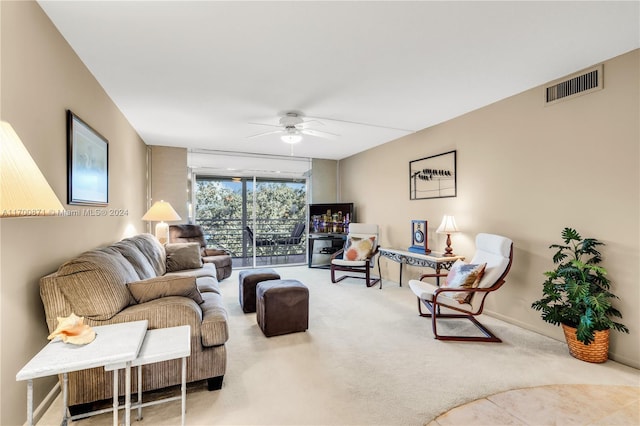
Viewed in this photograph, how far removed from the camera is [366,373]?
2.36 metres

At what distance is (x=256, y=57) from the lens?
2.48m

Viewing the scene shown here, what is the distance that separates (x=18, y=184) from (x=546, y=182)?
13.0ft

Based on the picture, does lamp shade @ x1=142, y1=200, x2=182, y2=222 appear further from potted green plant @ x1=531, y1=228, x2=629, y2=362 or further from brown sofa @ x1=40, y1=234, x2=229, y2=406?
potted green plant @ x1=531, y1=228, x2=629, y2=362

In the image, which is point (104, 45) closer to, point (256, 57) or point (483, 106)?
point (256, 57)

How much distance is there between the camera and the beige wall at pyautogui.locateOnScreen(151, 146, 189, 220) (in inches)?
225

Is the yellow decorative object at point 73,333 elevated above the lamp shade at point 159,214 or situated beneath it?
situated beneath

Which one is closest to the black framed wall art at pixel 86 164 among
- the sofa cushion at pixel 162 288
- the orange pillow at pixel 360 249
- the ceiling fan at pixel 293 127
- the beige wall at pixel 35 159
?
the beige wall at pixel 35 159

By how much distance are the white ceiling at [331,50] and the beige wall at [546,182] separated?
1.04 ft

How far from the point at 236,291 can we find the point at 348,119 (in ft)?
10.2

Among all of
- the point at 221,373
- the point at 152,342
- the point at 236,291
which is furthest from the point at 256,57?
the point at 236,291

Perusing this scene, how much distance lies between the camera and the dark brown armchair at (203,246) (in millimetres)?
5195

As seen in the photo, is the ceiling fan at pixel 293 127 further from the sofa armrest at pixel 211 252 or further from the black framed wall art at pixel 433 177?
the sofa armrest at pixel 211 252

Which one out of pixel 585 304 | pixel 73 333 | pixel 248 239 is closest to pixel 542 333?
pixel 585 304

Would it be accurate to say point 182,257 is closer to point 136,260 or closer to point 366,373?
point 136,260
